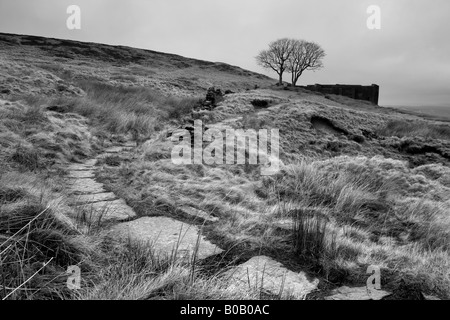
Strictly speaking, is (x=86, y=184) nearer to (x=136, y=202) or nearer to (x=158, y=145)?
(x=136, y=202)

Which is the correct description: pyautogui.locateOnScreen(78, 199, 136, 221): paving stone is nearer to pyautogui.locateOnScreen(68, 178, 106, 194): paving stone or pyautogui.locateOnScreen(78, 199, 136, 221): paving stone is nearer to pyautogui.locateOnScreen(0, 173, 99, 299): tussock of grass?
pyautogui.locateOnScreen(0, 173, 99, 299): tussock of grass

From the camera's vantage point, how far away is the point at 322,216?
Answer: 329 centimetres

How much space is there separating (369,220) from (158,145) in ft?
13.3

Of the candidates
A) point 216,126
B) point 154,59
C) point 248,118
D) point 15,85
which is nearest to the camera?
point 216,126

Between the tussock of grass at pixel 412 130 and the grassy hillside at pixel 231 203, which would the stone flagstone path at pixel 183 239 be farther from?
the tussock of grass at pixel 412 130

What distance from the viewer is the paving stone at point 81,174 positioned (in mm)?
4551

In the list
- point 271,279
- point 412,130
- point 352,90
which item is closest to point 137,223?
point 271,279

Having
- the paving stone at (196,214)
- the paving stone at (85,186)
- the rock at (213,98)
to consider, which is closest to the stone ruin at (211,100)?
the rock at (213,98)

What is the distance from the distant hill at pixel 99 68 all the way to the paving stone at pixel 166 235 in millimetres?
10375

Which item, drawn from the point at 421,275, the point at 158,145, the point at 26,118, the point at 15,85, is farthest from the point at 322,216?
the point at 15,85

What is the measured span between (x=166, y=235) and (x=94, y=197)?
1.34 m

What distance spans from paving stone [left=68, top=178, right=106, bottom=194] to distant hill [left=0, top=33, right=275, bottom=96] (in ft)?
28.2

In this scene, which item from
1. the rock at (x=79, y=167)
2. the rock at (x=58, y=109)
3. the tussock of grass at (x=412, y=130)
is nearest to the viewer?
the rock at (x=79, y=167)
